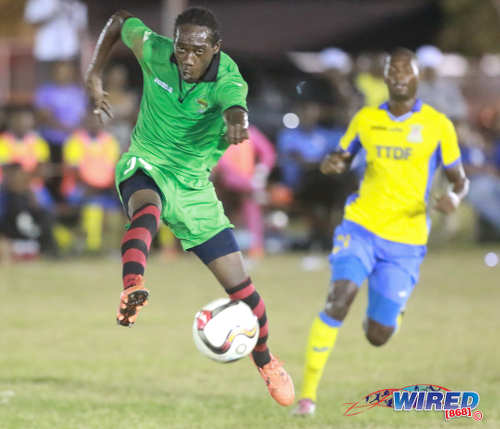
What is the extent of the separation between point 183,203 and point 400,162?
5.61ft

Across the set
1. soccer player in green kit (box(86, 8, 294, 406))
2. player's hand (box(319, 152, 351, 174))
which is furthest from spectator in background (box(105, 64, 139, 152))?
soccer player in green kit (box(86, 8, 294, 406))

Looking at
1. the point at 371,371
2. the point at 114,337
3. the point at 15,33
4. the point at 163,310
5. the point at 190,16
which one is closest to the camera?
the point at 190,16

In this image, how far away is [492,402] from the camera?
6.71 m

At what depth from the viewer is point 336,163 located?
6969 mm

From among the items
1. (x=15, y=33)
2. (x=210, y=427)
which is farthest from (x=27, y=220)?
(x=15, y=33)

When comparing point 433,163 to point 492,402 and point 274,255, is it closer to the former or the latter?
point 492,402

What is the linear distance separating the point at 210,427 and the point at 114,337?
3395 millimetres

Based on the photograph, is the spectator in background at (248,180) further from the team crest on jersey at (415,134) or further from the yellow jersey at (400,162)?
the team crest on jersey at (415,134)

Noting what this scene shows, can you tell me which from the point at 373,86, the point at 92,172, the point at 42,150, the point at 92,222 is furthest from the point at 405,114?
the point at 42,150

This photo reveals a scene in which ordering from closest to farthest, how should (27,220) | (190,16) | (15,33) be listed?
1. (190,16)
2. (27,220)
3. (15,33)

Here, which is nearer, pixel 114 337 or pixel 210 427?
pixel 210 427

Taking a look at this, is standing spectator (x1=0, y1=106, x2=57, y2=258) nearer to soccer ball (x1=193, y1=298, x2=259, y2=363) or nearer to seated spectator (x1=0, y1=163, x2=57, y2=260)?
seated spectator (x1=0, y1=163, x2=57, y2=260)

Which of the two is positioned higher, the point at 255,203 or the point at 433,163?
the point at 433,163

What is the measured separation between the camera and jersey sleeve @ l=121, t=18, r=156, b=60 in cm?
636
